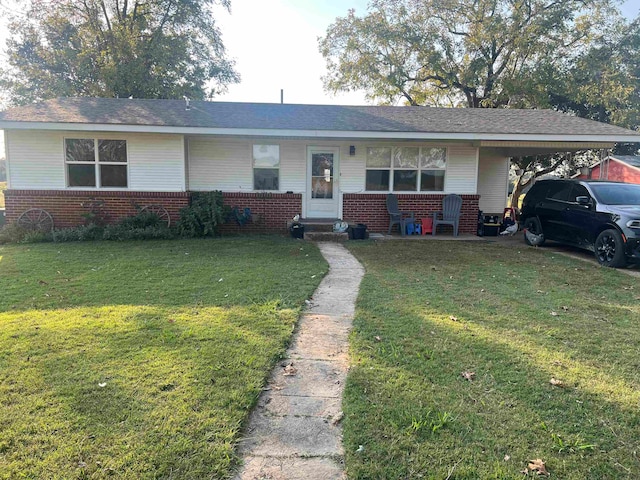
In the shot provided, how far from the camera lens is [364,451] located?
8.34 feet

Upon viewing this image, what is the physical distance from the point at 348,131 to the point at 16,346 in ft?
27.8

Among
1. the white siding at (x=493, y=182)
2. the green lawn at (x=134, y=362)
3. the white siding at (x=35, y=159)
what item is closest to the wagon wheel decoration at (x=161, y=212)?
the white siding at (x=35, y=159)

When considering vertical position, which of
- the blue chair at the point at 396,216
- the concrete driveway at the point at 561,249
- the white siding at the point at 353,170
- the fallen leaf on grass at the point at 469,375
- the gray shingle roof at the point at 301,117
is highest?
the gray shingle roof at the point at 301,117

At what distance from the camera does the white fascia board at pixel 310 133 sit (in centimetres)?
1017

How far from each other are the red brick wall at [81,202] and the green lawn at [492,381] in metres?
6.87

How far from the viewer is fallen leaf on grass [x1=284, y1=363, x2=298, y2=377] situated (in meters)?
3.54

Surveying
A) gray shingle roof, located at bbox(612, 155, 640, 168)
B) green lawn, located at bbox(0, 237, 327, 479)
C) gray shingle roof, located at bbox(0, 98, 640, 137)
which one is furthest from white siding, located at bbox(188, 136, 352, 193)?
gray shingle roof, located at bbox(612, 155, 640, 168)

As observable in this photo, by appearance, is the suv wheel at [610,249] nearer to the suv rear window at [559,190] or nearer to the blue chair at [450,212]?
the suv rear window at [559,190]

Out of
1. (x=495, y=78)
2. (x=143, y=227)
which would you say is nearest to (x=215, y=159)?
(x=143, y=227)

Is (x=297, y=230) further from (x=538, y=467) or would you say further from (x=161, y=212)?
(x=538, y=467)

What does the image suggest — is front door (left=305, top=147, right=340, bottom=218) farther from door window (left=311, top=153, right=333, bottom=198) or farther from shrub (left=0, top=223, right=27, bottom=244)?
shrub (left=0, top=223, right=27, bottom=244)

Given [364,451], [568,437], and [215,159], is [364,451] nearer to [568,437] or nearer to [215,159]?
[568,437]

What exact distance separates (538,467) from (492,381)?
1.01 m

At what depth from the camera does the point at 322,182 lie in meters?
12.3
